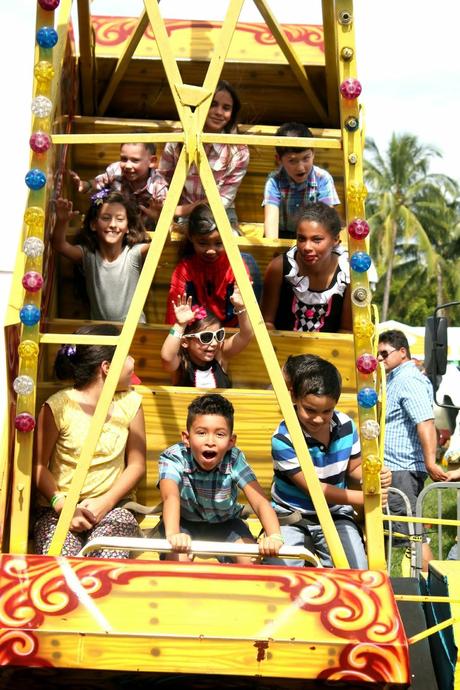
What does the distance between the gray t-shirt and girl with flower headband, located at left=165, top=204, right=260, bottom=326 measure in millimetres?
212

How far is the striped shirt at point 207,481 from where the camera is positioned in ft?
14.1

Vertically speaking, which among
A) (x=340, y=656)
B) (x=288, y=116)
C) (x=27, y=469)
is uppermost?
(x=288, y=116)

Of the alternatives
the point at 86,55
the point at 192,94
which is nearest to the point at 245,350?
the point at 192,94

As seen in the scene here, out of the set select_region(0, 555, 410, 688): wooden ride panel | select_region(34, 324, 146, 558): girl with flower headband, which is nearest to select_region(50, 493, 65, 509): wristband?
select_region(34, 324, 146, 558): girl with flower headband

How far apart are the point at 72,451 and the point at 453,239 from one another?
148 feet

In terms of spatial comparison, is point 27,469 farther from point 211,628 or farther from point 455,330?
point 455,330

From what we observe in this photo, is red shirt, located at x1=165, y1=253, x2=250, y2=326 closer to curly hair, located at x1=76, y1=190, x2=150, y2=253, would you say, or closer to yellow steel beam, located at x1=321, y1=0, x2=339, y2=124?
curly hair, located at x1=76, y1=190, x2=150, y2=253

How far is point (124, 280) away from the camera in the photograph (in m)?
5.50

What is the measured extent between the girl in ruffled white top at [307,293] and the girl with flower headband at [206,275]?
0.70 ft

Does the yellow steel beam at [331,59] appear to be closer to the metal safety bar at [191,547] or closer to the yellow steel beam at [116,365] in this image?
the yellow steel beam at [116,365]

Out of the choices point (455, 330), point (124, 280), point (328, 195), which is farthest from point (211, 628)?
point (455, 330)

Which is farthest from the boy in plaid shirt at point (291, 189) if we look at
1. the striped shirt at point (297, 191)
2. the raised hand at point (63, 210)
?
the raised hand at point (63, 210)

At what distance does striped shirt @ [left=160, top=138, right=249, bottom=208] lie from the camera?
20.4 feet

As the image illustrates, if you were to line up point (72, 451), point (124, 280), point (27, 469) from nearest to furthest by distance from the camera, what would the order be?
Answer: point (27, 469) < point (72, 451) < point (124, 280)
